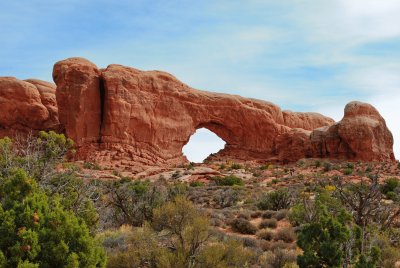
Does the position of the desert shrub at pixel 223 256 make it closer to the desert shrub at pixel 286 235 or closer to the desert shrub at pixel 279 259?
the desert shrub at pixel 279 259

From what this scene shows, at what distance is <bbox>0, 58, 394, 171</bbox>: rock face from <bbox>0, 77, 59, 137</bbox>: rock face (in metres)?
0.08

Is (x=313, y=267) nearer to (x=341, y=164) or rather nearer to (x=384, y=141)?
(x=341, y=164)

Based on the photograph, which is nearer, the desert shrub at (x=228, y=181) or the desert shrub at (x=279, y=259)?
the desert shrub at (x=279, y=259)

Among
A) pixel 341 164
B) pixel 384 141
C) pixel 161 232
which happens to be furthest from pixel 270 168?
pixel 161 232

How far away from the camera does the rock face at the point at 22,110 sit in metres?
42.0

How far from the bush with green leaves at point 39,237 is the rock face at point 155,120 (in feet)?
96.6

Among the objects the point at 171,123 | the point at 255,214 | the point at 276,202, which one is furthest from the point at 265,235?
the point at 171,123

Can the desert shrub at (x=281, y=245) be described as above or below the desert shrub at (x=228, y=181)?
below

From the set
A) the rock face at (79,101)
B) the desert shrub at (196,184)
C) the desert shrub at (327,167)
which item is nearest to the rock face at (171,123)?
the rock face at (79,101)

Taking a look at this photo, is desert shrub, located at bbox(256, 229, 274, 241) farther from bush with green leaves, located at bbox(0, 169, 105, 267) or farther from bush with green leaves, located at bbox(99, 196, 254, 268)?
bush with green leaves, located at bbox(0, 169, 105, 267)

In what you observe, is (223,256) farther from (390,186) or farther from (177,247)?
(390,186)

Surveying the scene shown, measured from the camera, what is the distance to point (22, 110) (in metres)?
42.5

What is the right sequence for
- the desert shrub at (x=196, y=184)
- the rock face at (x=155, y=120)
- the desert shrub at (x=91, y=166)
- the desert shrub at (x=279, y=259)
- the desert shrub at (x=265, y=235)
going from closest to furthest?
the desert shrub at (x=279, y=259), the desert shrub at (x=265, y=235), the desert shrub at (x=196, y=184), the desert shrub at (x=91, y=166), the rock face at (x=155, y=120)

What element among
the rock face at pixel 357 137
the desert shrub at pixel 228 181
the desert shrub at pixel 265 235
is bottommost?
the desert shrub at pixel 265 235
